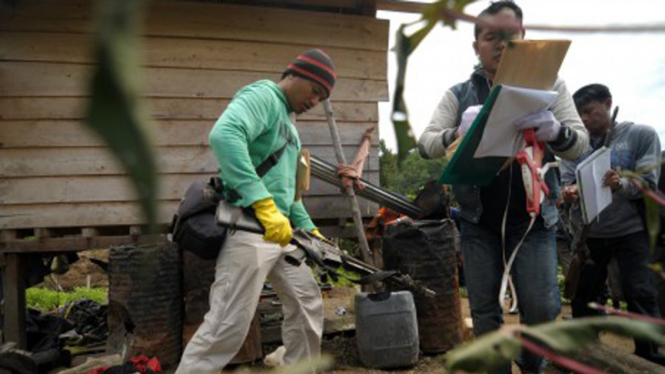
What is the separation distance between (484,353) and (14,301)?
4863 millimetres

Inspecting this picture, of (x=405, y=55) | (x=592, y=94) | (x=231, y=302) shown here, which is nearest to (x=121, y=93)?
(x=405, y=55)

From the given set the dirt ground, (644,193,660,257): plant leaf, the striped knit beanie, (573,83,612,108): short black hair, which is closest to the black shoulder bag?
the striped knit beanie

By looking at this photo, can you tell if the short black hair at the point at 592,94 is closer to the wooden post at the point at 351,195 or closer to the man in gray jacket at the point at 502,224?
the man in gray jacket at the point at 502,224

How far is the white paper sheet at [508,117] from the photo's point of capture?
1.81 m

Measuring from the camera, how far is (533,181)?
1887mm

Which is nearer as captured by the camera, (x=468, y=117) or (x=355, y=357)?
(x=468, y=117)

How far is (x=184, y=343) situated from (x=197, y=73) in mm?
2220

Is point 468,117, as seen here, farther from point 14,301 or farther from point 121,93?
point 14,301

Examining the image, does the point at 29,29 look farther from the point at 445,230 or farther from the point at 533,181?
the point at 445,230

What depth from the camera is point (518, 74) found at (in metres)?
1.80

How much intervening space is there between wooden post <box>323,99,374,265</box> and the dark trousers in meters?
1.63

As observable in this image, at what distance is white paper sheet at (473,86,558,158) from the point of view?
1.81 meters

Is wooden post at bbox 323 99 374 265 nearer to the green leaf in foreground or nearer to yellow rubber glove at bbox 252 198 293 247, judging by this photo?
yellow rubber glove at bbox 252 198 293 247

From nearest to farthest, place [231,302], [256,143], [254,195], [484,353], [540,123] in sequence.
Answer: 1. [484,353]
2. [540,123]
3. [254,195]
4. [231,302]
5. [256,143]
